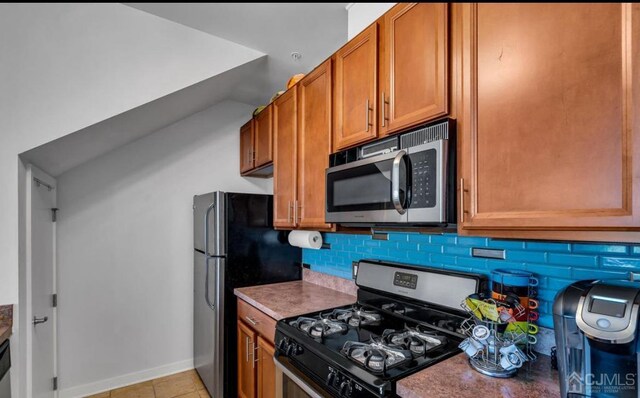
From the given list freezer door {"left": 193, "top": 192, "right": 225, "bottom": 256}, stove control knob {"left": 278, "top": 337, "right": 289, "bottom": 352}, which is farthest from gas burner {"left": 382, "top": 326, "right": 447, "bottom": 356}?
freezer door {"left": 193, "top": 192, "right": 225, "bottom": 256}

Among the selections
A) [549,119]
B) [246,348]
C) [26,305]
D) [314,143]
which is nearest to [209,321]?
[246,348]

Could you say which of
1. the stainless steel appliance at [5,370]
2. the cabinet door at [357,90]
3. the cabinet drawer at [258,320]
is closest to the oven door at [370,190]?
the cabinet door at [357,90]

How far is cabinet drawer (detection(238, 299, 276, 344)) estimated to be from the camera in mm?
1818

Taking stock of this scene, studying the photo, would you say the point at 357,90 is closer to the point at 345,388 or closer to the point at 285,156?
the point at 285,156

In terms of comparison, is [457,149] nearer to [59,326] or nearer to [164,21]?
→ [164,21]

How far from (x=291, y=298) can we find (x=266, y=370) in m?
0.45

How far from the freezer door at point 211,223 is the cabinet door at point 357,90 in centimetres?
112

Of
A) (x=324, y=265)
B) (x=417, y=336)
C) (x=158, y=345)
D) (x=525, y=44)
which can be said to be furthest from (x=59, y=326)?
(x=525, y=44)

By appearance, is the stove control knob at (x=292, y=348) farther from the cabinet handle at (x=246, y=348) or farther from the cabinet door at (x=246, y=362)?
the cabinet handle at (x=246, y=348)

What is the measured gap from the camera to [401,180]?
4.14ft

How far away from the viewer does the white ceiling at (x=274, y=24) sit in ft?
Result: 6.03

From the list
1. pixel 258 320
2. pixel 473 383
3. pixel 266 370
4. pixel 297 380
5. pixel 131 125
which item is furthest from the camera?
pixel 131 125

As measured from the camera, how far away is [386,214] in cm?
136

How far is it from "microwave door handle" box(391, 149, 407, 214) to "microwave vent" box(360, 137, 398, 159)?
0.15 metres
